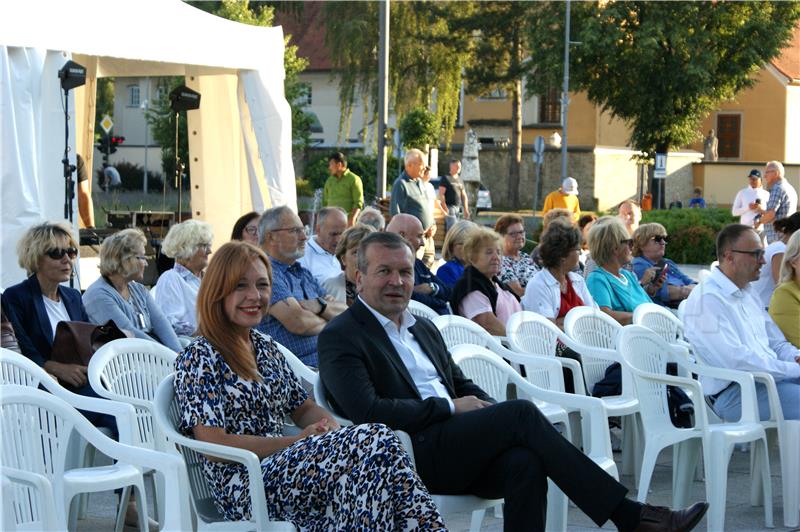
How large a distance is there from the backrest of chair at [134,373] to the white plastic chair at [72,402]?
4.6 inches

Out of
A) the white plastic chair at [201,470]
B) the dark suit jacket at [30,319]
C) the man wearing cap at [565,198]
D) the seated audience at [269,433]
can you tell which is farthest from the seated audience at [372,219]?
the man wearing cap at [565,198]

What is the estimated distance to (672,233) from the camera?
23.7m

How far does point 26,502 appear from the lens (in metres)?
4.41

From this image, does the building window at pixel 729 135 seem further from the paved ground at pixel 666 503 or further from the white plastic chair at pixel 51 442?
the white plastic chair at pixel 51 442

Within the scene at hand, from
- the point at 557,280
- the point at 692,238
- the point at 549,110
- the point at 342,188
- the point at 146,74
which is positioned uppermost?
the point at 549,110

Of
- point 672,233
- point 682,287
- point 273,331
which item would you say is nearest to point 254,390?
point 273,331

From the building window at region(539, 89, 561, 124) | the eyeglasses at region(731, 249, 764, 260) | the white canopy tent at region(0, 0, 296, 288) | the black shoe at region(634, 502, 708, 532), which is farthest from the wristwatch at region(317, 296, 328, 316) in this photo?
the building window at region(539, 89, 561, 124)

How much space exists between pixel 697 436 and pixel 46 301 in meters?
3.24

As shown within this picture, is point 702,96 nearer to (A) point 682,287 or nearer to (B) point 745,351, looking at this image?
(A) point 682,287

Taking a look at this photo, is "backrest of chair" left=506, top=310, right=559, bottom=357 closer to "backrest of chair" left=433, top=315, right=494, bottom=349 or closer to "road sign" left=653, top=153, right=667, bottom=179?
"backrest of chair" left=433, top=315, right=494, bottom=349

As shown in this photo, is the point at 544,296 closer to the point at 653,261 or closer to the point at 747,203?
the point at 653,261

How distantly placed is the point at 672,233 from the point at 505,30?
68.5ft

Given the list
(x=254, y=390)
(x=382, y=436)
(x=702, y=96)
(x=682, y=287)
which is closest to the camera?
(x=382, y=436)

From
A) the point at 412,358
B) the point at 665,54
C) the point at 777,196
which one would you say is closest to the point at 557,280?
the point at 412,358
